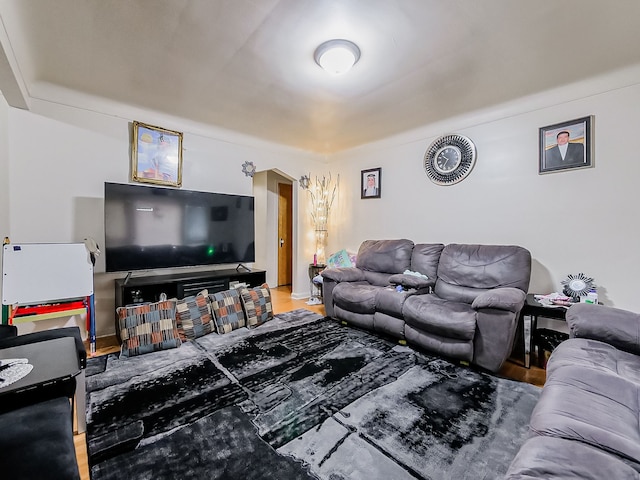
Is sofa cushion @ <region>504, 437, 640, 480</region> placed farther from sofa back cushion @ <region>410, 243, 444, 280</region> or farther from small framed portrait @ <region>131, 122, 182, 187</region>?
small framed portrait @ <region>131, 122, 182, 187</region>

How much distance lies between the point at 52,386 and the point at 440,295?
118 inches

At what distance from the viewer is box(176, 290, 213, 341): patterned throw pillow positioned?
9.29ft

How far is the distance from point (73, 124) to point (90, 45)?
111 centimetres

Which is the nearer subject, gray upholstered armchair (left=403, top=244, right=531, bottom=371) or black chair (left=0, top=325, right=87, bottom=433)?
black chair (left=0, top=325, right=87, bottom=433)

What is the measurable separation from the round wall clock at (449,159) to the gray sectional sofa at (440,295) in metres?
0.86

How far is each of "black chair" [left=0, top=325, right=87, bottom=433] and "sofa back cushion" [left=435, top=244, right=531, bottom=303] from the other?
2.94 m

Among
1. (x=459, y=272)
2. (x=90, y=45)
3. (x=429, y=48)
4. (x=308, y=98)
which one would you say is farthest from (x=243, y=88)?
(x=459, y=272)

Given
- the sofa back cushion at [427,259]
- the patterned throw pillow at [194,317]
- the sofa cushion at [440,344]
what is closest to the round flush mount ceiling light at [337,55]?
the sofa back cushion at [427,259]

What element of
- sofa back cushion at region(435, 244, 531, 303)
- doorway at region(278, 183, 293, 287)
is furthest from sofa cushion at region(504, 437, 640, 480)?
doorway at region(278, 183, 293, 287)

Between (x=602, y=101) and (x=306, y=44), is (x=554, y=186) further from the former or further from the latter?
(x=306, y=44)

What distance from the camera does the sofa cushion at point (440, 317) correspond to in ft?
7.55

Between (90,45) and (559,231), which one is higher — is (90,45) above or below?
above

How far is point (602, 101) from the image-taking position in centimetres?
249

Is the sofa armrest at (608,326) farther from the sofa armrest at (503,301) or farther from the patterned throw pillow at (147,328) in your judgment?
the patterned throw pillow at (147,328)
